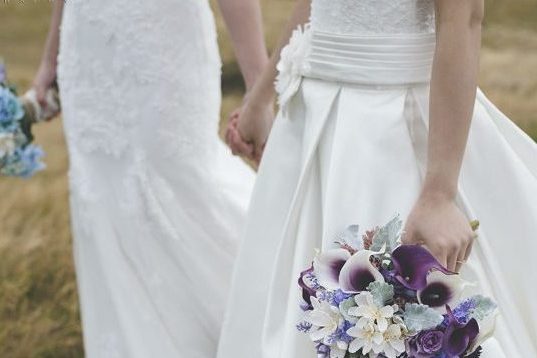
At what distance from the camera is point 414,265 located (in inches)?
81.8

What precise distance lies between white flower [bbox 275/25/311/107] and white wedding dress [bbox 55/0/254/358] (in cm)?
76

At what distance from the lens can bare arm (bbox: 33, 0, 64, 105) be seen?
3617 mm

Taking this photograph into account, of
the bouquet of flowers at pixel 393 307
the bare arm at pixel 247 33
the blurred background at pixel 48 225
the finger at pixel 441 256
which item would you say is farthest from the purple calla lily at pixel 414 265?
the blurred background at pixel 48 225

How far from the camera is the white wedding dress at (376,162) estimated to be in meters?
2.42

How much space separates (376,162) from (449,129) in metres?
0.21

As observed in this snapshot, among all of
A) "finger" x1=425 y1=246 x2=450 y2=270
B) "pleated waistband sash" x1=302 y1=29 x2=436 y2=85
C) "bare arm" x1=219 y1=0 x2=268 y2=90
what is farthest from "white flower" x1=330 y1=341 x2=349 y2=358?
"bare arm" x1=219 y1=0 x2=268 y2=90

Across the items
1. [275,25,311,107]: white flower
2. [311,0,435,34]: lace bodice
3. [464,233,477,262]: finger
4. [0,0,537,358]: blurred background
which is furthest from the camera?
[0,0,537,358]: blurred background

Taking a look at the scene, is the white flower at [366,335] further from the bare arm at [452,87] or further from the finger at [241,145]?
the finger at [241,145]

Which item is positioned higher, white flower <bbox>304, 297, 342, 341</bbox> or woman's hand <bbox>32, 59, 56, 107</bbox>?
white flower <bbox>304, 297, 342, 341</bbox>

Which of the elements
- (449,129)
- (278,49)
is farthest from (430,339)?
(278,49)

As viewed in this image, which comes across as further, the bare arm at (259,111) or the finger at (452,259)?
the bare arm at (259,111)

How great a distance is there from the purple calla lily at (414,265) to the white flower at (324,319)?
5.2 inches

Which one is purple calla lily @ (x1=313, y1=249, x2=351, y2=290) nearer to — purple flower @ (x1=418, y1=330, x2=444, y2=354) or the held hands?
purple flower @ (x1=418, y1=330, x2=444, y2=354)

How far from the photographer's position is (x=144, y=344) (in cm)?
359
